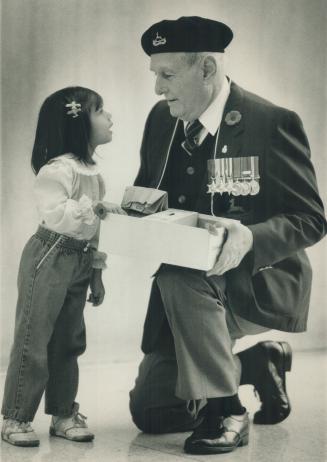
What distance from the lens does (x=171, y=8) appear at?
2.18 meters

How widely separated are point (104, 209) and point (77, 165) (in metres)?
0.22

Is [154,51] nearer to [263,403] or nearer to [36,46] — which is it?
[36,46]

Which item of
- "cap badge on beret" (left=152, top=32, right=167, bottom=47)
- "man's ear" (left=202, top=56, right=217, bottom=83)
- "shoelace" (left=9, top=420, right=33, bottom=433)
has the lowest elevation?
"shoelace" (left=9, top=420, right=33, bottom=433)

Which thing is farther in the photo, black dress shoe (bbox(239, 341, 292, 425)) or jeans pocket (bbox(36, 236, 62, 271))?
black dress shoe (bbox(239, 341, 292, 425))

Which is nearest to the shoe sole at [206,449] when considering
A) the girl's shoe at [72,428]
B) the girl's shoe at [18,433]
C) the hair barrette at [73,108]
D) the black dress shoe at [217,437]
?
the black dress shoe at [217,437]

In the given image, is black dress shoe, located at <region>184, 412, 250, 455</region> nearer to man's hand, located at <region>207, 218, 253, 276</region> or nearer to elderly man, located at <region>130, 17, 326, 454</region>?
elderly man, located at <region>130, 17, 326, 454</region>

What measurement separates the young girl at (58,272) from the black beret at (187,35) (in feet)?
0.63

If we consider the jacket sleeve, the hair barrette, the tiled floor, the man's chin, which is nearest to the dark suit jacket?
the jacket sleeve

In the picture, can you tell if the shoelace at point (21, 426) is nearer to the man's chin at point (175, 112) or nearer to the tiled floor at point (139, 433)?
the tiled floor at point (139, 433)

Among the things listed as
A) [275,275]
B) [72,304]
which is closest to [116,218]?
[72,304]

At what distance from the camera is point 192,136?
2090 mm

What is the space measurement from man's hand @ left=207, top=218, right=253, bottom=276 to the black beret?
0.43 m

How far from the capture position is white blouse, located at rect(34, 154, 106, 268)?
1902 millimetres

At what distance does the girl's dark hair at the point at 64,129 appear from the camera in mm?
2012
